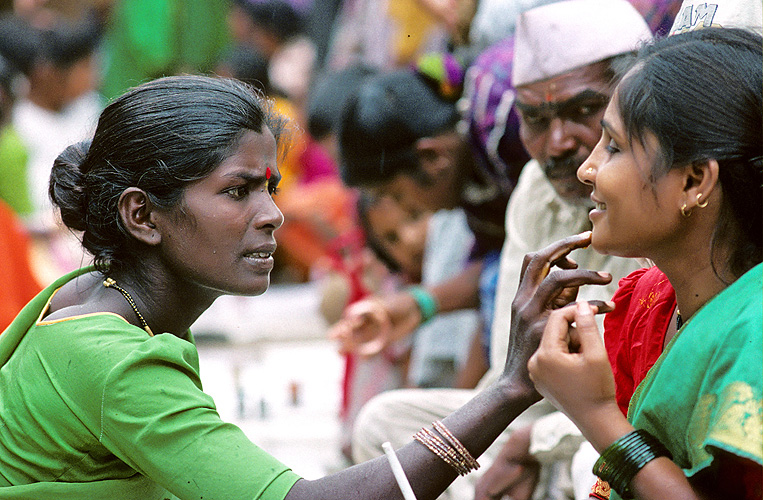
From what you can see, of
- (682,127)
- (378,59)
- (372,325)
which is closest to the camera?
(682,127)

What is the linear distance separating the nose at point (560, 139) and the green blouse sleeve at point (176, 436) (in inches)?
51.0

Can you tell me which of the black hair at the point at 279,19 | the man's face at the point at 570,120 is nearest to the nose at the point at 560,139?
the man's face at the point at 570,120

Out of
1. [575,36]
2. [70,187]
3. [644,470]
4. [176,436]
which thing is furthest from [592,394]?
[575,36]

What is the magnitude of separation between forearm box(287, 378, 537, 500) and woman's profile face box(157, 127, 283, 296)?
1.71ft

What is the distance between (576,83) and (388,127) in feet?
5.30

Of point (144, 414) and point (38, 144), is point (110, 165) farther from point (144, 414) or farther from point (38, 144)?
point (38, 144)

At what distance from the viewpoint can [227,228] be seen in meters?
2.20

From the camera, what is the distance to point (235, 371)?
20.1 feet

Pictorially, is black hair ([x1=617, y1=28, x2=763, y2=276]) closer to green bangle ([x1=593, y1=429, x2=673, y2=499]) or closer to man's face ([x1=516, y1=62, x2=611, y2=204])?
green bangle ([x1=593, y1=429, x2=673, y2=499])

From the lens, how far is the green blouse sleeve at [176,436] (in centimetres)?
194

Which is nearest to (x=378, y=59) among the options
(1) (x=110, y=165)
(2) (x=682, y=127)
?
(1) (x=110, y=165)

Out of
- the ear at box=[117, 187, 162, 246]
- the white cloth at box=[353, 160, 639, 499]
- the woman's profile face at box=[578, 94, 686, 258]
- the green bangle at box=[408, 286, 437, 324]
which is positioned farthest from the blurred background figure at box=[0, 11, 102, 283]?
the woman's profile face at box=[578, 94, 686, 258]

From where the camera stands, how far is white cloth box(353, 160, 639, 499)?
312 centimetres

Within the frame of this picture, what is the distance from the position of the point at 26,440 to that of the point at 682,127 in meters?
1.52
